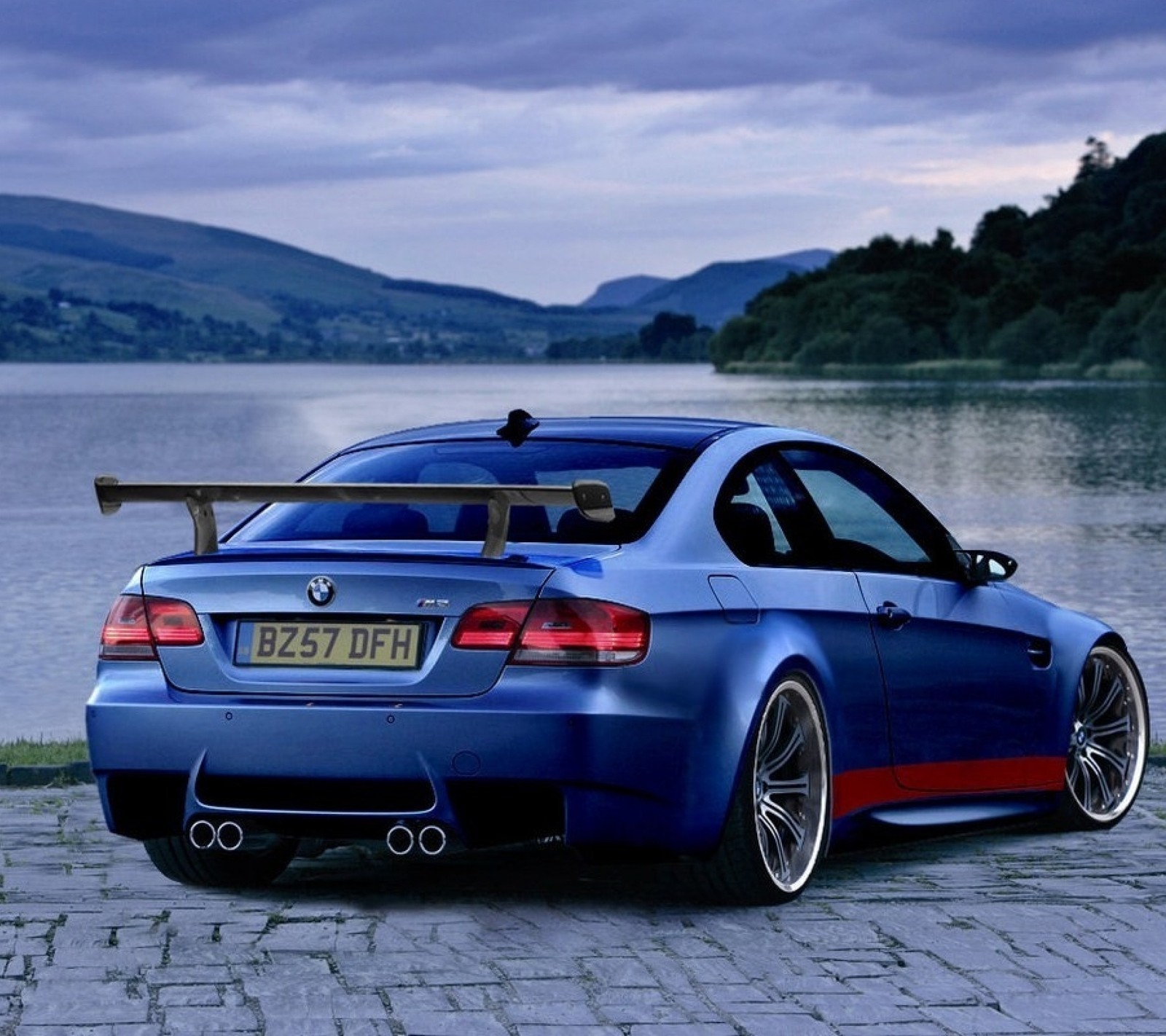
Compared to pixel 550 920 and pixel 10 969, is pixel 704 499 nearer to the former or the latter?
pixel 550 920

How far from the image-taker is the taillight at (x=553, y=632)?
20.4 ft

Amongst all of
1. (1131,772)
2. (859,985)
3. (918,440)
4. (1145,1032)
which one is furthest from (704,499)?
(918,440)

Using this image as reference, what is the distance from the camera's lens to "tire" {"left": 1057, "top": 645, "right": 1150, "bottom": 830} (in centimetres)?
855

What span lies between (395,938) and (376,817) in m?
Answer: 0.31

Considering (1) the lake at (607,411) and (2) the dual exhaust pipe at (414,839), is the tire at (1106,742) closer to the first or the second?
(2) the dual exhaust pipe at (414,839)

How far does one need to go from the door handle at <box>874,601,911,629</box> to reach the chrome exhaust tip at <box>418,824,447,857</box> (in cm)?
167

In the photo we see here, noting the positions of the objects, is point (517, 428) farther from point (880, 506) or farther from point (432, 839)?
point (432, 839)

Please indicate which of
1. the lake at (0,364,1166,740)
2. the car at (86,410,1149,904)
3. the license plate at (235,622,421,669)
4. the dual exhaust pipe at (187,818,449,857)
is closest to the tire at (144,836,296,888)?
the car at (86,410,1149,904)

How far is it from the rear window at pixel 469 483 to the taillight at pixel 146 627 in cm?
39

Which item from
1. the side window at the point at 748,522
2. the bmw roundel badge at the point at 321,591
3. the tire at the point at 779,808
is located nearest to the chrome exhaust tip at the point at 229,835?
the bmw roundel badge at the point at 321,591

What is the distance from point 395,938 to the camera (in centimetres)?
627

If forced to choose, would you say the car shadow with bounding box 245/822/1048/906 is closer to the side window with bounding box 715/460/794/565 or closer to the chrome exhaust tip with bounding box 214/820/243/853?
the chrome exhaust tip with bounding box 214/820/243/853

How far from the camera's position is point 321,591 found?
20.8 ft

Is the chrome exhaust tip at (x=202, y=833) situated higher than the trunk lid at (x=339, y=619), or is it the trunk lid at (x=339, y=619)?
the trunk lid at (x=339, y=619)
